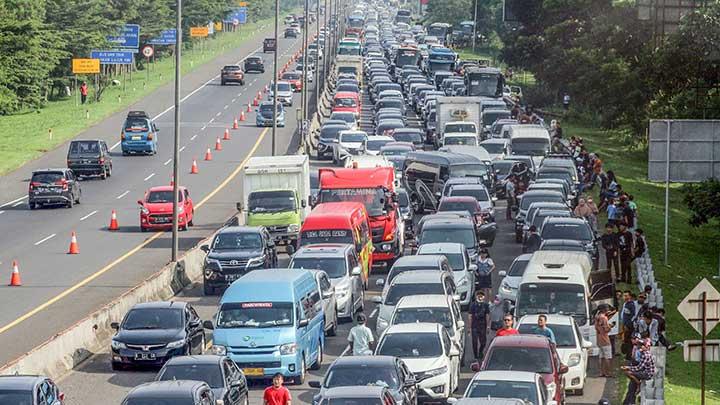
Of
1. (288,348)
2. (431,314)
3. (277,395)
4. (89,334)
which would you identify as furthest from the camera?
(89,334)

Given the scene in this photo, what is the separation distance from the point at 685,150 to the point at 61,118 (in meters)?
57.2

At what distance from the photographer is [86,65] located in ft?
360

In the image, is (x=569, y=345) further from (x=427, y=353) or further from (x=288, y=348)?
(x=288, y=348)

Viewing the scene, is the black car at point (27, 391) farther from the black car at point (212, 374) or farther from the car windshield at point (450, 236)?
the car windshield at point (450, 236)

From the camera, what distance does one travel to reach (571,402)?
30688mm

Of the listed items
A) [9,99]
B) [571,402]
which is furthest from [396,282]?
[9,99]

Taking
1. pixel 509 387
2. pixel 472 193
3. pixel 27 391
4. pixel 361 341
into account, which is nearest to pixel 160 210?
pixel 472 193

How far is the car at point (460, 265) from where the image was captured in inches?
1587

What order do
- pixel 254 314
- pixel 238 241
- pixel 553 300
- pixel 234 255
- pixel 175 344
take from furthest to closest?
pixel 238 241
pixel 234 255
pixel 553 300
pixel 175 344
pixel 254 314

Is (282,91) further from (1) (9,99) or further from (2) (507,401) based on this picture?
(2) (507,401)

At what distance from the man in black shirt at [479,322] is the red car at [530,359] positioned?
4719mm

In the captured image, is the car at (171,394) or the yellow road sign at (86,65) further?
the yellow road sign at (86,65)

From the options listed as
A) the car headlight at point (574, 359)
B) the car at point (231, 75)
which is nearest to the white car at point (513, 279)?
the car headlight at point (574, 359)

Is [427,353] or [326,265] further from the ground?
[427,353]
